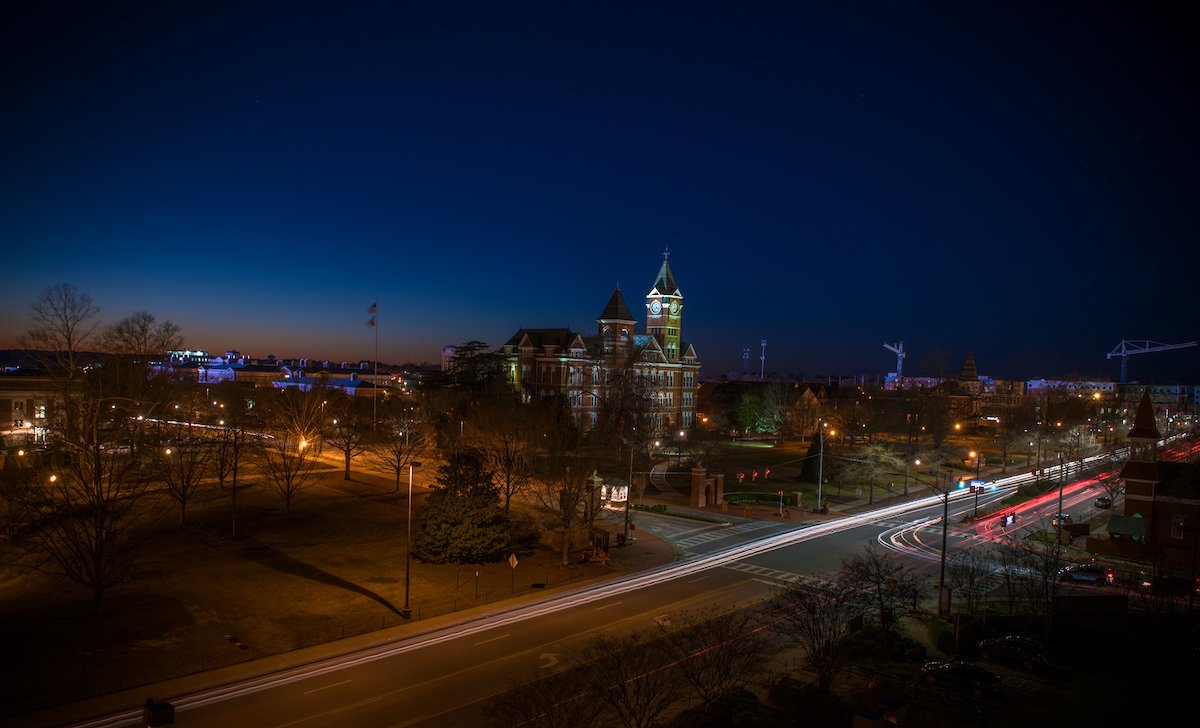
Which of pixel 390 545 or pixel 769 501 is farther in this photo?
pixel 769 501

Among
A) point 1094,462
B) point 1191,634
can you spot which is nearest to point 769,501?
point 1191,634

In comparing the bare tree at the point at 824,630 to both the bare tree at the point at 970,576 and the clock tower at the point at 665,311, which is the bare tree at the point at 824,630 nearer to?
the bare tree at the point at 970,576

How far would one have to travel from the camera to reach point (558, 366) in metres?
90.9

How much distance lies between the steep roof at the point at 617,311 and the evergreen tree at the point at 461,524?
60345mm

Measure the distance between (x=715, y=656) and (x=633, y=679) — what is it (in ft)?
13.7

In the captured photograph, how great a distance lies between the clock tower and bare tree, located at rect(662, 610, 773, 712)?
258 ft

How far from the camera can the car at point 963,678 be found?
22594mm

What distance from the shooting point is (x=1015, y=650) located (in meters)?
26.1

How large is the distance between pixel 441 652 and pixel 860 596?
51.0 feet

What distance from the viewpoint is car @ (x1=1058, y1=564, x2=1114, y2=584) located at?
3491 cm

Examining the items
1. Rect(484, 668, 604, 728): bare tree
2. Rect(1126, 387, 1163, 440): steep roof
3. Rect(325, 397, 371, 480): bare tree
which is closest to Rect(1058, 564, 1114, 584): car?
Rect(1126, 387, 1163, 440): steep roof

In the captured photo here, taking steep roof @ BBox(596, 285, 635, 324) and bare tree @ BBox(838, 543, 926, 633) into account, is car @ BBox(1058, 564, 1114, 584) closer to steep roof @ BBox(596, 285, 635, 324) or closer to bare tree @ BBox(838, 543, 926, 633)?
bare tree @ BBox(838, 543, 926, 633)

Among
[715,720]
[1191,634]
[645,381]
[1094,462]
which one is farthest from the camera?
[1094,462]

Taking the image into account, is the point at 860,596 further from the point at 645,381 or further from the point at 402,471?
the point at 645,381
